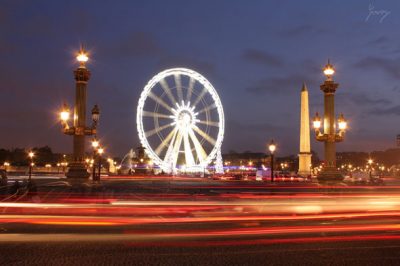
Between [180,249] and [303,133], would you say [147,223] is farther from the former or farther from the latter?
[303,133]

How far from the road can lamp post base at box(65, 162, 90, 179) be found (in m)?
12.8

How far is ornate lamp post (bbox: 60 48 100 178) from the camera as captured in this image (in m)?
34.0

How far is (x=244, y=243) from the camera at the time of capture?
39.5 feet

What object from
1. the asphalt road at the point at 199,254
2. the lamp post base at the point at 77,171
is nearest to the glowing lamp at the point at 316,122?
the lamp post base at the point at 77,171

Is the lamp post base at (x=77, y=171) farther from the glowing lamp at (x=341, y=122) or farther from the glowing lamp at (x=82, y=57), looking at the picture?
the glowing lamp at (x=341, y=122)

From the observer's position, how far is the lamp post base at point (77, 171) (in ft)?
116

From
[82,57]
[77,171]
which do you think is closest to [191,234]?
[77,171]

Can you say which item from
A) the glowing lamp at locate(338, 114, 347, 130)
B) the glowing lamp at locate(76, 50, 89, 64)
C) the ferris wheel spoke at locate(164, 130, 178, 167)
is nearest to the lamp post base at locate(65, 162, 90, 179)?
the glowing lamp at locate(76, 50, 89, 64)

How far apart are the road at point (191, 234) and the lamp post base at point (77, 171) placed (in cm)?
1284

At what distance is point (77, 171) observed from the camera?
35531 mm

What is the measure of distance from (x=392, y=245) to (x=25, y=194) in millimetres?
14898

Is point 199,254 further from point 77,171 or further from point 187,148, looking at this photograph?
point 187,148

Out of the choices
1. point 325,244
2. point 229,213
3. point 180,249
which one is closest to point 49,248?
point 180,249

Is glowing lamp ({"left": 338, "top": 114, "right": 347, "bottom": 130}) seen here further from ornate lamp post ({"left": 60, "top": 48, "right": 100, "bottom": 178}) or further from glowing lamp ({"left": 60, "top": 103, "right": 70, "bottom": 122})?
glowing lamp ({"left": 60, "top": 103, "right": 70, "bottom": 122})
